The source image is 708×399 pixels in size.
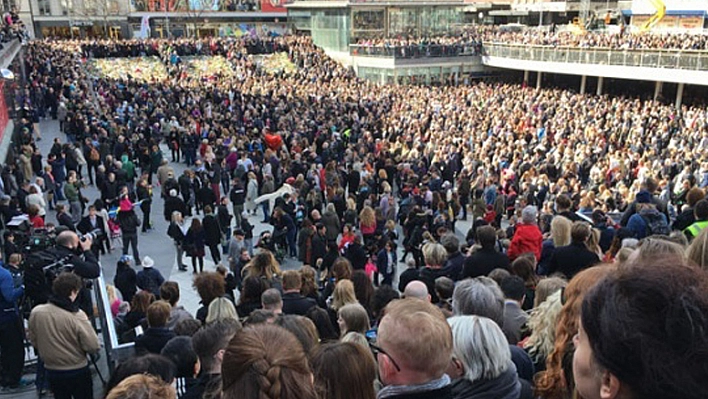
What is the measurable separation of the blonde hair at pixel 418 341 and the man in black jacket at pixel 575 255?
13.2ft

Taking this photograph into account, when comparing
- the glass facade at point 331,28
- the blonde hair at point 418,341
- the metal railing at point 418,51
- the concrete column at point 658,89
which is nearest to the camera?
the blonde hair at point 418,341

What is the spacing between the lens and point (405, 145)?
20.5 meters

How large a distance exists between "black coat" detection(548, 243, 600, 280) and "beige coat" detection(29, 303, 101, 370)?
15.9 feet

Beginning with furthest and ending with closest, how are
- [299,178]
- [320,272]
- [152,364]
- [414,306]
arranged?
[299,178] < [320,272] < [152,364] < [414,306]

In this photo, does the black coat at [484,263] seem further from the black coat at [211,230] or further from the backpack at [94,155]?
the backpack at [94,155]

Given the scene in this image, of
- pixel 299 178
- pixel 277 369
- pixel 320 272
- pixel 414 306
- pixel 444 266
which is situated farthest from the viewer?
pixel 299 178

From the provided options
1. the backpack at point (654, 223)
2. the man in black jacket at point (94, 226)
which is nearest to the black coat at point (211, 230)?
the man in black jacket at point (94, 226)

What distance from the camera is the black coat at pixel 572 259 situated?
6.26 meters

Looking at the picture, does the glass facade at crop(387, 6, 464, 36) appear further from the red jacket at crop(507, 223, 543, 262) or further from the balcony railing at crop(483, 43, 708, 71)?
the red jacket at crop(507, 223, 543, 262)

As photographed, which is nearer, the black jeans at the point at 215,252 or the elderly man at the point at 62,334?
the elderly man at the point at 62,334

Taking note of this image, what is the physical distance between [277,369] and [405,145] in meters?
18.7

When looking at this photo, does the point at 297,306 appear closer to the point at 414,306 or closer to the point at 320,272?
the point at 414,306

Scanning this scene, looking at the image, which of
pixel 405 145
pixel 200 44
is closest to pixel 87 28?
pixel 200 44

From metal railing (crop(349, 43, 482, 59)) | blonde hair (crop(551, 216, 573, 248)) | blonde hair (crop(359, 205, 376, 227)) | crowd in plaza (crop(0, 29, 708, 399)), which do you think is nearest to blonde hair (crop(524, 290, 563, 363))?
crowd in plaza (crop(0, 29, 708, 399))
